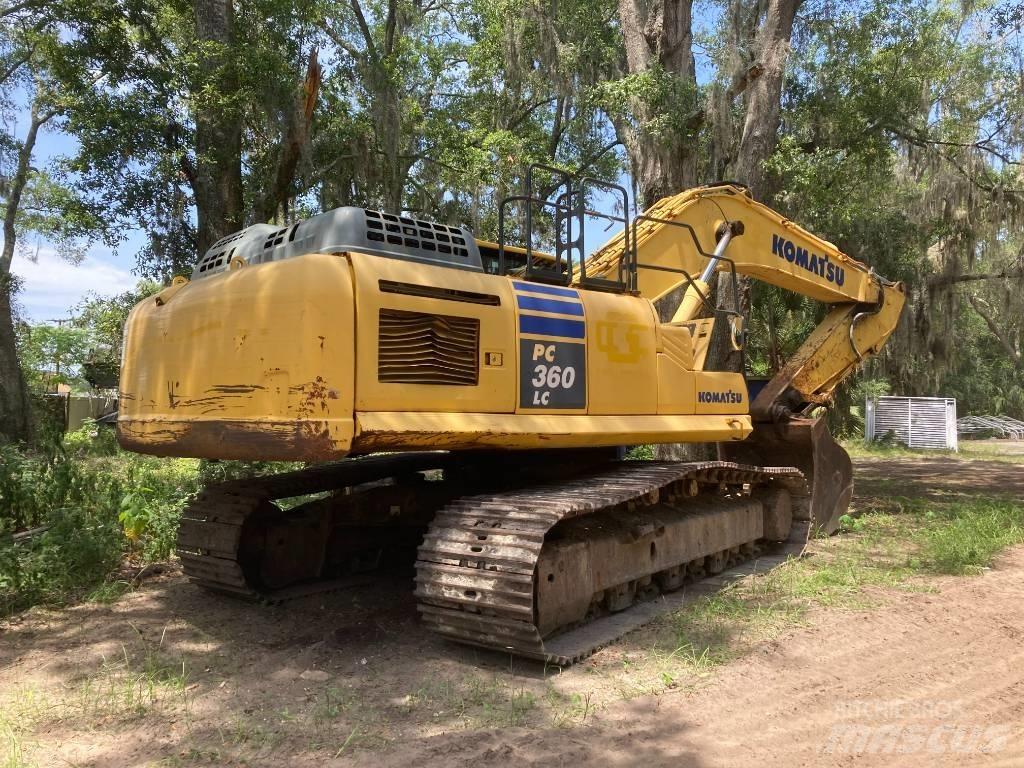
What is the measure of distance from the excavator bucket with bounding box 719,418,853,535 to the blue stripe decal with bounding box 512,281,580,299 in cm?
402

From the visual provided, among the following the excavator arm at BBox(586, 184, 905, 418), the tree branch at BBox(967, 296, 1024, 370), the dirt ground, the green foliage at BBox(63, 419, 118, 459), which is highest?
the tree branch at BBox(967, 296, 1024, 370)

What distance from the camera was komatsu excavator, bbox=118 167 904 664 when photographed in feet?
14.1

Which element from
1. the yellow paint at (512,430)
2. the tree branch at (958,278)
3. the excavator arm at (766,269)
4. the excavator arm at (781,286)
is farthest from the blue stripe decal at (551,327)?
the tree branch at (958,278)

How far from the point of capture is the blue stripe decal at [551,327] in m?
5.01

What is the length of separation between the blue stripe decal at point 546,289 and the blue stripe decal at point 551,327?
187mm

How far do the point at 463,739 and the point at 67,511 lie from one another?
4.85m

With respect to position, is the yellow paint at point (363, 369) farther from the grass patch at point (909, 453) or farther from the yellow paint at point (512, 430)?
the grass patch at point (909, 453)

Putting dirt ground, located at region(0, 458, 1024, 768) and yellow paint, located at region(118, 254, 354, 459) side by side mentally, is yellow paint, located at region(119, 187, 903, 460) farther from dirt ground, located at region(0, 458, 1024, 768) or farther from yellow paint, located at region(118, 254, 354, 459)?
dirt ground, located at region(0, 458, 1024, 768)

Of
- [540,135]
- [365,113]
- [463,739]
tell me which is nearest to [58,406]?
[365,113]

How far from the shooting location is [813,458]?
827 centimetres

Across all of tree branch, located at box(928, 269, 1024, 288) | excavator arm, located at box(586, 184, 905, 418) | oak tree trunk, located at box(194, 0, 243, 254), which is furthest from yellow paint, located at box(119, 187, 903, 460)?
tree branch, located at box(928, 269, 1024, 288)

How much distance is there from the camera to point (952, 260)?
1941 centimetres

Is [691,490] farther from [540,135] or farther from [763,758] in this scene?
[540,135]

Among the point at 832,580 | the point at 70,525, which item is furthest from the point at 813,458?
the point at 70,525
